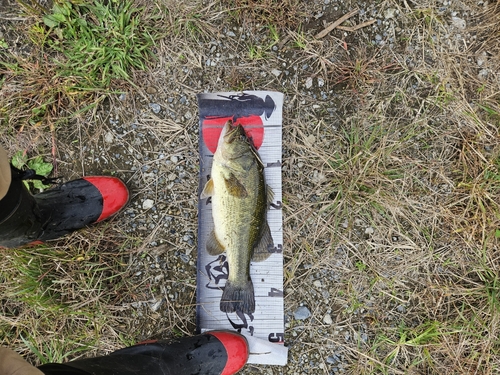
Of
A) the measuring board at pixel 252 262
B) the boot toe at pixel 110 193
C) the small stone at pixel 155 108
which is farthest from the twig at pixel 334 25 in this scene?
the boot toe at pixel 110 193

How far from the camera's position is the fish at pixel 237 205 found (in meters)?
2.88

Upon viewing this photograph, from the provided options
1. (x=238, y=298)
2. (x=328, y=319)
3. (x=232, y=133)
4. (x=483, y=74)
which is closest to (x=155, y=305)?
(x=238, y=298)

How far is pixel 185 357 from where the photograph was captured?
282cm

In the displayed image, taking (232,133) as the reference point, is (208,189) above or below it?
below

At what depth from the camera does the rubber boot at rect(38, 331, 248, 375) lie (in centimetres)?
248

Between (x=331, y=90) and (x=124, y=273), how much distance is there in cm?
242

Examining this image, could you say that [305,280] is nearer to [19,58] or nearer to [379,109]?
[379,109]

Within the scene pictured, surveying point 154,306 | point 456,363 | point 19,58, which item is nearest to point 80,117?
point 19,58

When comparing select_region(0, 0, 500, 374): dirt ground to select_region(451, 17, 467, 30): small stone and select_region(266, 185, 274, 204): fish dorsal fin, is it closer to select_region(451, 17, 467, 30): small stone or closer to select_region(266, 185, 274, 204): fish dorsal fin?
select_region(451, 17, 467, 30): small stone

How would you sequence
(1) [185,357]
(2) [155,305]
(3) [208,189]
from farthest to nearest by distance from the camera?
(2) [155,305] → (3) [208,189] → (1) [185,357]

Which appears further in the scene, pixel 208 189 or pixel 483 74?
pixel 483 74

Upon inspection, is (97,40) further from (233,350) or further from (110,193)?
(233,350)

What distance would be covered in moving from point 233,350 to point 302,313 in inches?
26.0

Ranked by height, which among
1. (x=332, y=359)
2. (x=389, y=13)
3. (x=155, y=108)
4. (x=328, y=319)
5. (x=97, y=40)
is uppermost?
(x=389, y=13)
